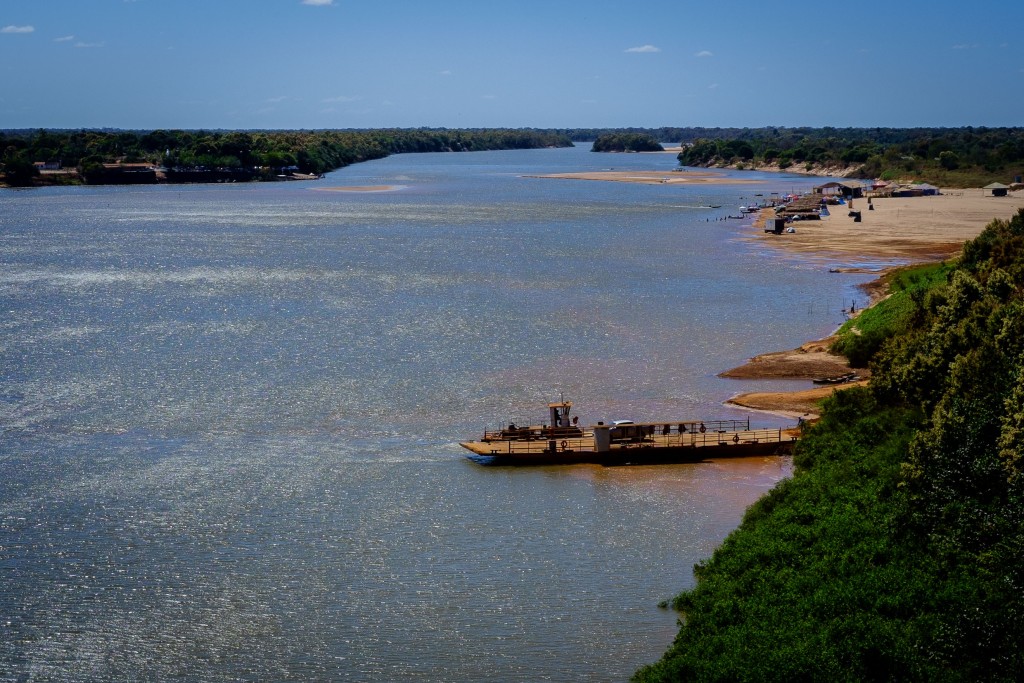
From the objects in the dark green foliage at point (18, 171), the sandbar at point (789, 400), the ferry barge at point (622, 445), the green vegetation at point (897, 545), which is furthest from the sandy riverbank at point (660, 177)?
the green vegetation at point (897, 545)

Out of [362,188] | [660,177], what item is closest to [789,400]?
[362,188]

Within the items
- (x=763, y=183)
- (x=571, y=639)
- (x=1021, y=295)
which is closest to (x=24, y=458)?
(x=571, y=639)

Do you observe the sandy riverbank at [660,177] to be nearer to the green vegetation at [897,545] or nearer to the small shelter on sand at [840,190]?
the small shelter on sand at [840,190]

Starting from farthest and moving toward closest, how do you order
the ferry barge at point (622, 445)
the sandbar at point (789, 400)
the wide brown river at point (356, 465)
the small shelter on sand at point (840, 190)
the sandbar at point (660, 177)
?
the sandbar at point (660, 177)
the small shelter on sand at point (840, 190)
the sandbar at point (789, 400)
the ferry barge at point (622, 445)
the wide brown river at point (356, 465)

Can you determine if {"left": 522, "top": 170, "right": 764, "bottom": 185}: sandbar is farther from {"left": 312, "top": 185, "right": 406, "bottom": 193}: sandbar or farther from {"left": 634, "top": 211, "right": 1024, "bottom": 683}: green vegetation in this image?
{"left": 634, "top": 211, "right": 1024, "bottom": 683}: green vegetation

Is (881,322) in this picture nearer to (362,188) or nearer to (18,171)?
(362,188)

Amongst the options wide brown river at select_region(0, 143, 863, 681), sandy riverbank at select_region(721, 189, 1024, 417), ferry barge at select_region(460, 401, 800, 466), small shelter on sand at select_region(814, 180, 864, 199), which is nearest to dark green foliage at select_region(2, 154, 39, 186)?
wide brown river at select_region(0, 143, 863, 681)
